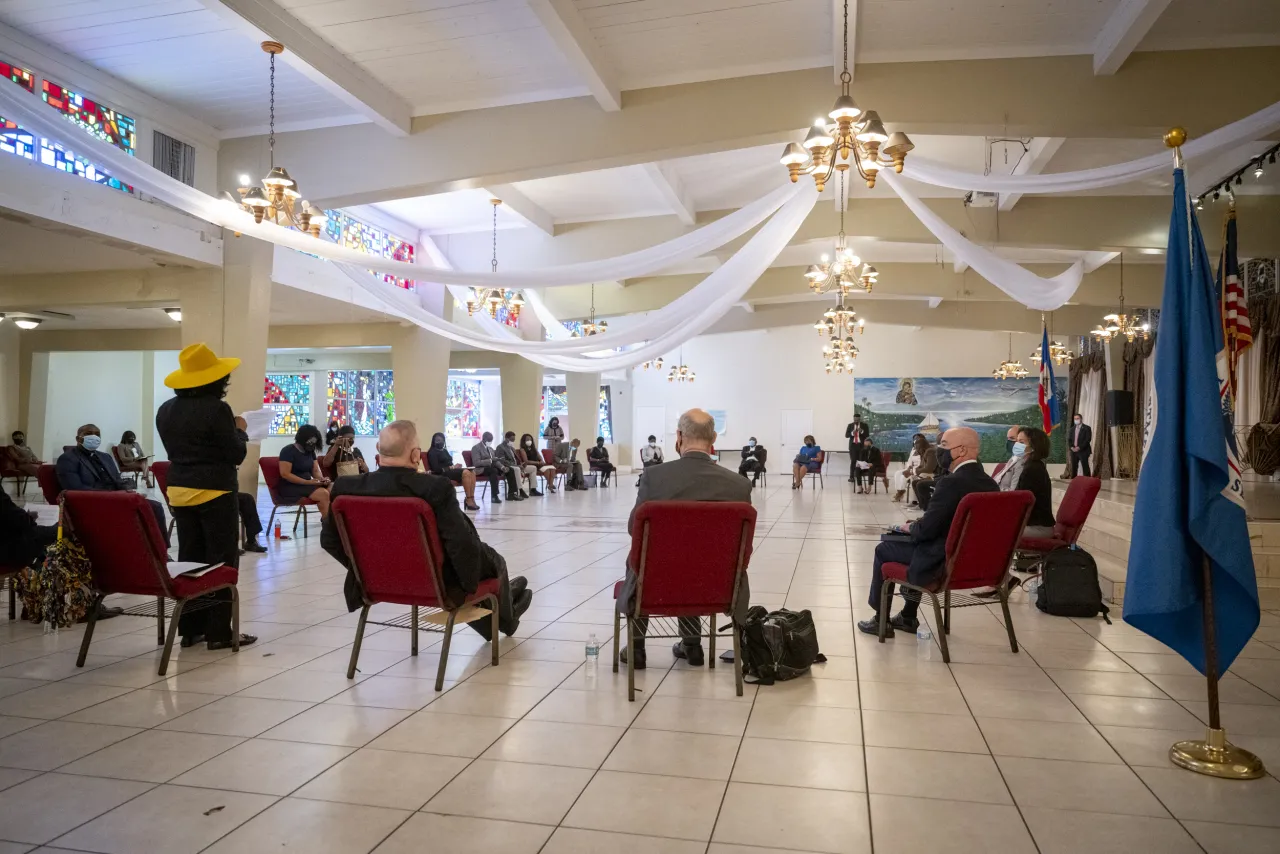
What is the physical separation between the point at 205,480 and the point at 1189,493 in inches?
154

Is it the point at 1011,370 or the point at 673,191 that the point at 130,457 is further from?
the point at 1011,370

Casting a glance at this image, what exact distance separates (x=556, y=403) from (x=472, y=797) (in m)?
22.8

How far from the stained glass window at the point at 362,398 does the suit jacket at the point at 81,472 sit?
14027 millimetres

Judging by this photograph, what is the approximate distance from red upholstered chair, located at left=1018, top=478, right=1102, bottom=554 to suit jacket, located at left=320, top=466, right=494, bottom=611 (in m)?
3.26

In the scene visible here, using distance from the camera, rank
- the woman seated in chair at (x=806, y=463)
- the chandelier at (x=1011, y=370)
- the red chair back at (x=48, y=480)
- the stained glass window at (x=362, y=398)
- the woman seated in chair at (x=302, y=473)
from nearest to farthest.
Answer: the red chair back at (x=48, y=480), the woman seated in chair at (x=302, y=473), the woman seated in chair at (x=806, y=463), the chandelier at (x=1011, y=370), the stained glass window at (x=362, y=398)

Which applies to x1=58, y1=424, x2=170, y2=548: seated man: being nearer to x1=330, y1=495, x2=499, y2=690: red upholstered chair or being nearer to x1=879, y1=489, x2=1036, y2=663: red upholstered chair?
x1=330, y1=495, x2=499, y2=690: red upholstered chair

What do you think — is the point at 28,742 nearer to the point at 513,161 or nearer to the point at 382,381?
the point at 513,161

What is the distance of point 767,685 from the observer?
331cm

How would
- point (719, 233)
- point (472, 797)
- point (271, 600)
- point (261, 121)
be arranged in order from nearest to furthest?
point (472, 797) < point (271, 600) < point (719, 233) < point (261, 121)

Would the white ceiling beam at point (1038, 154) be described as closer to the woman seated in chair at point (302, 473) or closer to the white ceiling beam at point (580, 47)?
the white ceiling beam at point (580, 47)

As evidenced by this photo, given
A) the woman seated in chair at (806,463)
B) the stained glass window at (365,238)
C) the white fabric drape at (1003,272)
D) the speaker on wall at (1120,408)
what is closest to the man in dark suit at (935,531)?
the white fabric drape at (1003,272)

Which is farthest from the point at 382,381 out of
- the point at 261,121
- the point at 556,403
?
the point at 261,121

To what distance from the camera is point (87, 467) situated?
223 inches

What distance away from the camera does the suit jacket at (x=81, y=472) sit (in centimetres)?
550
